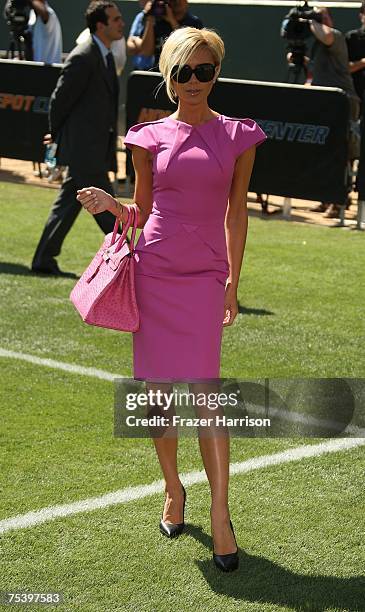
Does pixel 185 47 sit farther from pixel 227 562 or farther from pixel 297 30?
pixel 297 30

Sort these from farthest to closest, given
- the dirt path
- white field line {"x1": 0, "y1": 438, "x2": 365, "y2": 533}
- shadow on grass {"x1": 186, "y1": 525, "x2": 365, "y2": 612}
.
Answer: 1. the dirt path
2. white field line {"x1": 0, "y1": 438, "x2": 365, "y2": 533}
3. shadow on grass {"x1": 186, "y1": 525, "x2": 365, "y2": 612}

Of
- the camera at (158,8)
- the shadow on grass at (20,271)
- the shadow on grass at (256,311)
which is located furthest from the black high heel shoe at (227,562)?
the camera at (158,8)

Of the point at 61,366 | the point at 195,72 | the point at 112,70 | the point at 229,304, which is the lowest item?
the point at 61,366

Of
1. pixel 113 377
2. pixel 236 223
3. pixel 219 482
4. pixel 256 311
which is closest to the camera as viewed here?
pixel 219 482

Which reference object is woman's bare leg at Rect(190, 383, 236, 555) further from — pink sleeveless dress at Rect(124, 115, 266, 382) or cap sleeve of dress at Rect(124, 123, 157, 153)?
cap sleeve of dress at Rect(124, 123, 157, 153)

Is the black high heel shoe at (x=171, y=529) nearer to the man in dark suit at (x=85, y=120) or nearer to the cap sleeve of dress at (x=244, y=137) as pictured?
the cap sleeve of dress at (x=244, y=137)

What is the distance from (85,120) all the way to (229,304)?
229 inches

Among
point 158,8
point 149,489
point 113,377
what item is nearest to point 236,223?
point 149,489

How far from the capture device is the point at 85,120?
11.0m

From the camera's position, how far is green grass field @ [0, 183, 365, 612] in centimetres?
510

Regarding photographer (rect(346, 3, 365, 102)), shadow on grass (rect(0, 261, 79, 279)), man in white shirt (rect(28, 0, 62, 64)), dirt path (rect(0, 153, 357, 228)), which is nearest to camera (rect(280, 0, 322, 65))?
photographer (rect(346, 3, 365, 102))

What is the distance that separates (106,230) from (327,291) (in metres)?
1.99

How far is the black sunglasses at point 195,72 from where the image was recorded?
→ 525 cm

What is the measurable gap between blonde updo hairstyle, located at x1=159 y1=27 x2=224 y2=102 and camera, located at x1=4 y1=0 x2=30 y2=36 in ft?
48.0
